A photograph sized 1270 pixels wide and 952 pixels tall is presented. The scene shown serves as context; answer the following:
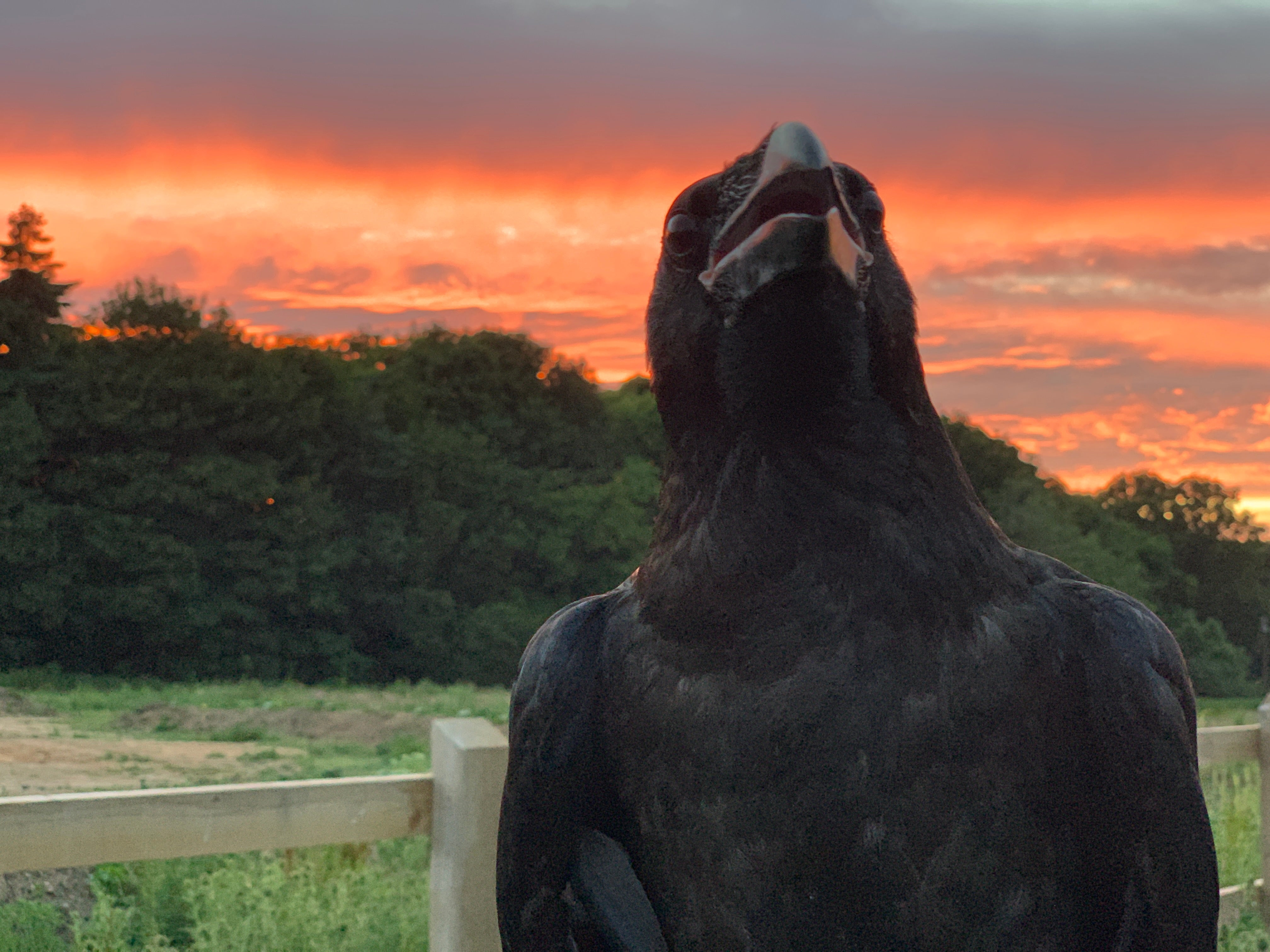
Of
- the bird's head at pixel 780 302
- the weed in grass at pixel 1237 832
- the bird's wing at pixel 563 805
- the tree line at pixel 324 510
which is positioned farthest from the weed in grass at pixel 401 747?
the bird's head at pixel 780 302

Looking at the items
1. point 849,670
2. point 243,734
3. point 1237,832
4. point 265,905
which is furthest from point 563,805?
point 243,734

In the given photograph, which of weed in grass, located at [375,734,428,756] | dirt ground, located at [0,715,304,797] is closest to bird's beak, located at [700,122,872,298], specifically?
dirt ground, located at [0,715,304,797]

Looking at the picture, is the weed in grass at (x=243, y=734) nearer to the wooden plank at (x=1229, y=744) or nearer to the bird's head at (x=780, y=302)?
the wooden plank at (x=1229, y=744)

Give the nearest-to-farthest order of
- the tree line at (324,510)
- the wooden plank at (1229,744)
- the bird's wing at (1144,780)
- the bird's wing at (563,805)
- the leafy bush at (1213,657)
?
the bird's wing at (1144,780) < the bird's wing at (563,805) < the wooden plank at (1229,744) < the tree line at (324,510) < the leafy bush at (1213,657)

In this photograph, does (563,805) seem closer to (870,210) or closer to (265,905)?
(870,210)

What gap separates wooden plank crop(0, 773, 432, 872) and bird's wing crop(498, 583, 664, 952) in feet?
3.78

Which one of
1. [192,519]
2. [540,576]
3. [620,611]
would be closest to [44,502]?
[192,519]

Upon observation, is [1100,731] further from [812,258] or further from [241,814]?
[241,814]

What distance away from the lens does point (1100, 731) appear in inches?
64.1

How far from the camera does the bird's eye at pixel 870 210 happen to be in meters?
1.58

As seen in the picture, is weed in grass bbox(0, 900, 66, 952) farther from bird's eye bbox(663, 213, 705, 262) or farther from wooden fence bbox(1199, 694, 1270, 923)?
wooden fence bbox(1199, 694, 1270, 923)

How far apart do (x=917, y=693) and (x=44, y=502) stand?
21.9 metres

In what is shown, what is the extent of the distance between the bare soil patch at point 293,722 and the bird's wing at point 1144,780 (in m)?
15.3

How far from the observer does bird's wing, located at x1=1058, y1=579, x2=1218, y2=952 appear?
163 cm
